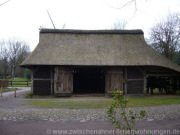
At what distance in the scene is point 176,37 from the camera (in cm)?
3959

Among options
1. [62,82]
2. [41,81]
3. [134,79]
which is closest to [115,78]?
[134,79]

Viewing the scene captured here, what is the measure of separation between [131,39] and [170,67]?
455cm

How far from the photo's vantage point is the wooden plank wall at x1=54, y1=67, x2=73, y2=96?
2406cm

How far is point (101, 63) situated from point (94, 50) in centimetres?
202

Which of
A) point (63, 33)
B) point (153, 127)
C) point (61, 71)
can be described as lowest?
point (153, 127)

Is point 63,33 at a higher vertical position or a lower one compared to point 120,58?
higher

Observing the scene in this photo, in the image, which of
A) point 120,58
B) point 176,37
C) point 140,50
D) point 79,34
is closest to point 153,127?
point 120,58

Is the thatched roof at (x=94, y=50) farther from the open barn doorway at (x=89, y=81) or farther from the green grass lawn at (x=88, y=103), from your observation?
the green grass lawn at (x=88, y=103)

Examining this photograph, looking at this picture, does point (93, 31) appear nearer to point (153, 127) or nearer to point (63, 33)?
point (63, 33)

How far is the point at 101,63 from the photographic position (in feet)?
78.1

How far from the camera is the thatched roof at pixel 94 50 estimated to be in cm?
2397

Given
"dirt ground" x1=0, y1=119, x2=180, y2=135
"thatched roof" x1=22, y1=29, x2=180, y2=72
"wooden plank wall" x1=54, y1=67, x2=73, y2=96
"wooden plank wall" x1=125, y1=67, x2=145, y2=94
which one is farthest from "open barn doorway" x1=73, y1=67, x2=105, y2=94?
"dirt ground" x1=0, y1=119, x2=180, y2=135

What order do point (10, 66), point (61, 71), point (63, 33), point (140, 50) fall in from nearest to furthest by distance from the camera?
point (61, 71) → point (140, 50) → point (63, 33) → point (10, 66)

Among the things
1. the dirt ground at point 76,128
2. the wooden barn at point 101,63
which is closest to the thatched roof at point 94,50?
the wooden barn at point 101,63
